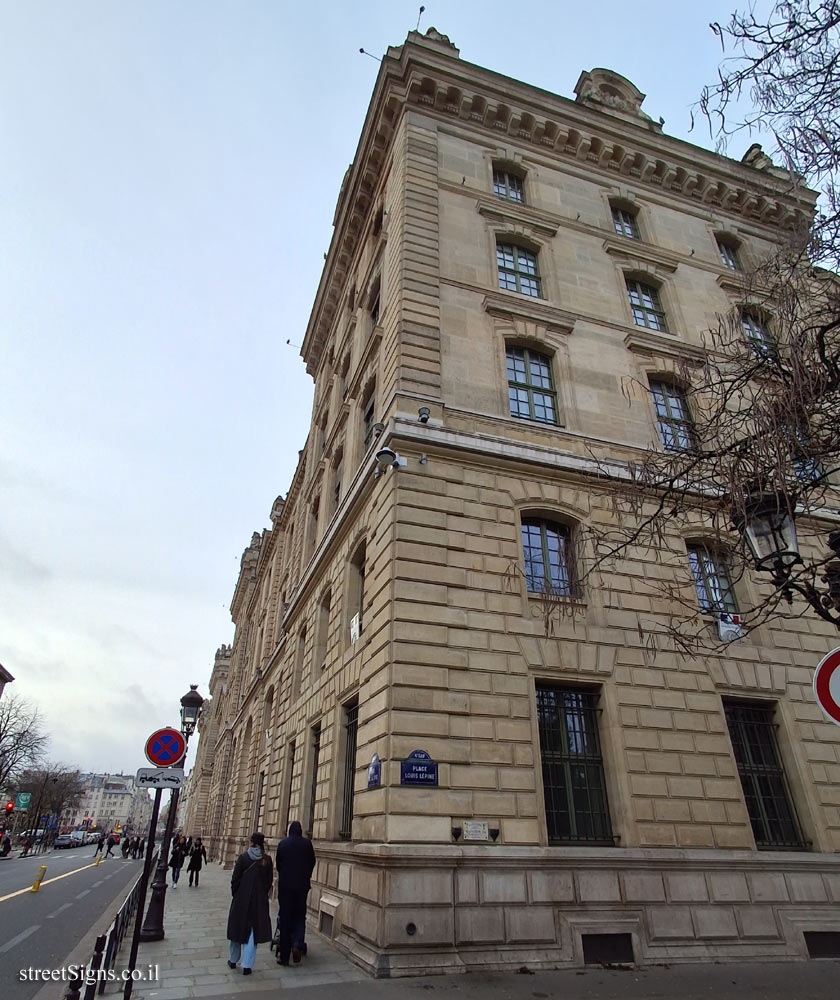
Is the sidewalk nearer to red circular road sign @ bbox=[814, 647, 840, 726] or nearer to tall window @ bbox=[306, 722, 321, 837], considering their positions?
tall window @ bbox=[306, 722, 321, 837]


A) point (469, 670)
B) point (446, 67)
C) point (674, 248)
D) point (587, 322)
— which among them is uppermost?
point (446, 67)

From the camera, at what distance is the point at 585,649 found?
39.7 ft

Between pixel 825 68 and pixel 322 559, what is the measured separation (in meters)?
15.6

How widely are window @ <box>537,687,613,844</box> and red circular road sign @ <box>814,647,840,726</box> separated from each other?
6625 millimetres

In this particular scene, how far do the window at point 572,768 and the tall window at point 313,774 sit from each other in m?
6.80

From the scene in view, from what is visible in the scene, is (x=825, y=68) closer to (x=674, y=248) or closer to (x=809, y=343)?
(x=809, y=343)

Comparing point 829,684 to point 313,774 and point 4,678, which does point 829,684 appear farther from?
point 4,678

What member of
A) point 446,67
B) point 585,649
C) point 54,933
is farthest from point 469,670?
point 446,67

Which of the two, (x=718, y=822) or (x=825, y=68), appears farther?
(x=718, y=822)

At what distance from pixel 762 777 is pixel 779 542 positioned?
27.3 ft

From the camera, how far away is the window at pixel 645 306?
19.1 meters

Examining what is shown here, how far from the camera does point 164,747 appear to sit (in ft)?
30.4

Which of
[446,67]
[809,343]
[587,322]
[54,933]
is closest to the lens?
[809,343]

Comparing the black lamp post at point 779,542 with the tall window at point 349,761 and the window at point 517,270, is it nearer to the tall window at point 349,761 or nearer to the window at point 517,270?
the tall window at point 349,761
